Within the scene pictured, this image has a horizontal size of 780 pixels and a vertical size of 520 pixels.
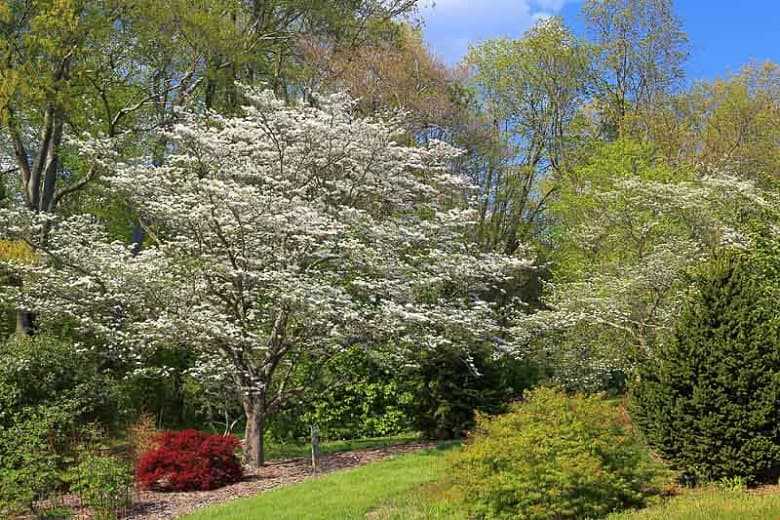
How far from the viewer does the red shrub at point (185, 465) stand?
10.9 metres

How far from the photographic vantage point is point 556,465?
756 cm

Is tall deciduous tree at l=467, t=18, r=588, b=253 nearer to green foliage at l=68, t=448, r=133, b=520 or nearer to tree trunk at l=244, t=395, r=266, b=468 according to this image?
tree trunk at l=244, t=395, r=266, b=468

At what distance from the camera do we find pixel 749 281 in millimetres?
9453

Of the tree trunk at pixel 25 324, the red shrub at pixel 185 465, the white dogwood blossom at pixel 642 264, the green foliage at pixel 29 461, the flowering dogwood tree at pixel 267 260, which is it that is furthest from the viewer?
the tree trunk at pixel 25 324

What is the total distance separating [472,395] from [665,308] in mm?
4073

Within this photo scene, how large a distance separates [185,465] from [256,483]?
111 centimetres

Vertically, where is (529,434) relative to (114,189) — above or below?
below

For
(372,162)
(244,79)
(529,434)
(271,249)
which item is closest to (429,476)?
(529,434)

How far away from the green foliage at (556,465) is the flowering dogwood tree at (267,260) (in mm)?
3523

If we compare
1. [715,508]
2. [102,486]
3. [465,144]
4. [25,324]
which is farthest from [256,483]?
[465,144]

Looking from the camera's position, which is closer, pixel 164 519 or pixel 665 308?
pixel 164 519

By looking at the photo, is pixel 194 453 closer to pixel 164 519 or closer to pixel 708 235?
pixel 164 519

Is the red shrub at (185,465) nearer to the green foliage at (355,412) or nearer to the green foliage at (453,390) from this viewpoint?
the green foliage at (453,390)

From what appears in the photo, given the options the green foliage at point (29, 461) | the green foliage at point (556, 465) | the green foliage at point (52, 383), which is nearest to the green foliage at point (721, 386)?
the green foliage at point (556, 465)
